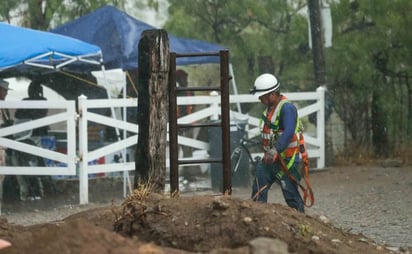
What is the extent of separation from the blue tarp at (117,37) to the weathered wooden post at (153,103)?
28.6ft

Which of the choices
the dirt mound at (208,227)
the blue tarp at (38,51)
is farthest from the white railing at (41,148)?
the dirt mound at (208,227)

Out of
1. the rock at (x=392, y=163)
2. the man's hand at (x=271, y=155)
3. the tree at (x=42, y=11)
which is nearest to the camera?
the man's hand at (x=271, y=155)

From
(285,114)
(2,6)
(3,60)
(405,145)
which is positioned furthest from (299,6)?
(285,114)

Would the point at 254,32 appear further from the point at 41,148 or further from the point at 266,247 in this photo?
the point at 266,247

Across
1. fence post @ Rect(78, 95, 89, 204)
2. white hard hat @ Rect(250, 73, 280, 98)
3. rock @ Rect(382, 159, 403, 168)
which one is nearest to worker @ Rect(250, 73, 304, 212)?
white hard hat @ Rect(250, 73, 280, 98)

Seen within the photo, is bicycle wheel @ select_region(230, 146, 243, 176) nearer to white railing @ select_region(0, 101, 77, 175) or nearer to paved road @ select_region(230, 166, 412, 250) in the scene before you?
paved road @ select_region(230, 166, 412, 250)

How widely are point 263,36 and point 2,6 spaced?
20.1 feet

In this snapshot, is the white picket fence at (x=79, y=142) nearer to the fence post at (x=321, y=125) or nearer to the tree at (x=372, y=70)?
the fence post at (x=321, y=125)

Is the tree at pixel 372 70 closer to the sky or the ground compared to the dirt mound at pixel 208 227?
closer to the sky

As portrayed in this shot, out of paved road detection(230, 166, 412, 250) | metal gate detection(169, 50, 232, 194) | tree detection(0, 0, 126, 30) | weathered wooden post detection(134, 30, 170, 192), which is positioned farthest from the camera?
tree detection(0, 0, 126, 30)

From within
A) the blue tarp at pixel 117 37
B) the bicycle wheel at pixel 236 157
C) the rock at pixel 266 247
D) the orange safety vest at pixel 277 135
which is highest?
the blue tarp at pixel 117 37

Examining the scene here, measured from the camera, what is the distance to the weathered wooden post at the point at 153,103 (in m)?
8.66

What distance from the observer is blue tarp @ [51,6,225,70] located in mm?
17609

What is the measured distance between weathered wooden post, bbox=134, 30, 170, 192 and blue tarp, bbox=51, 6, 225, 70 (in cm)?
871
